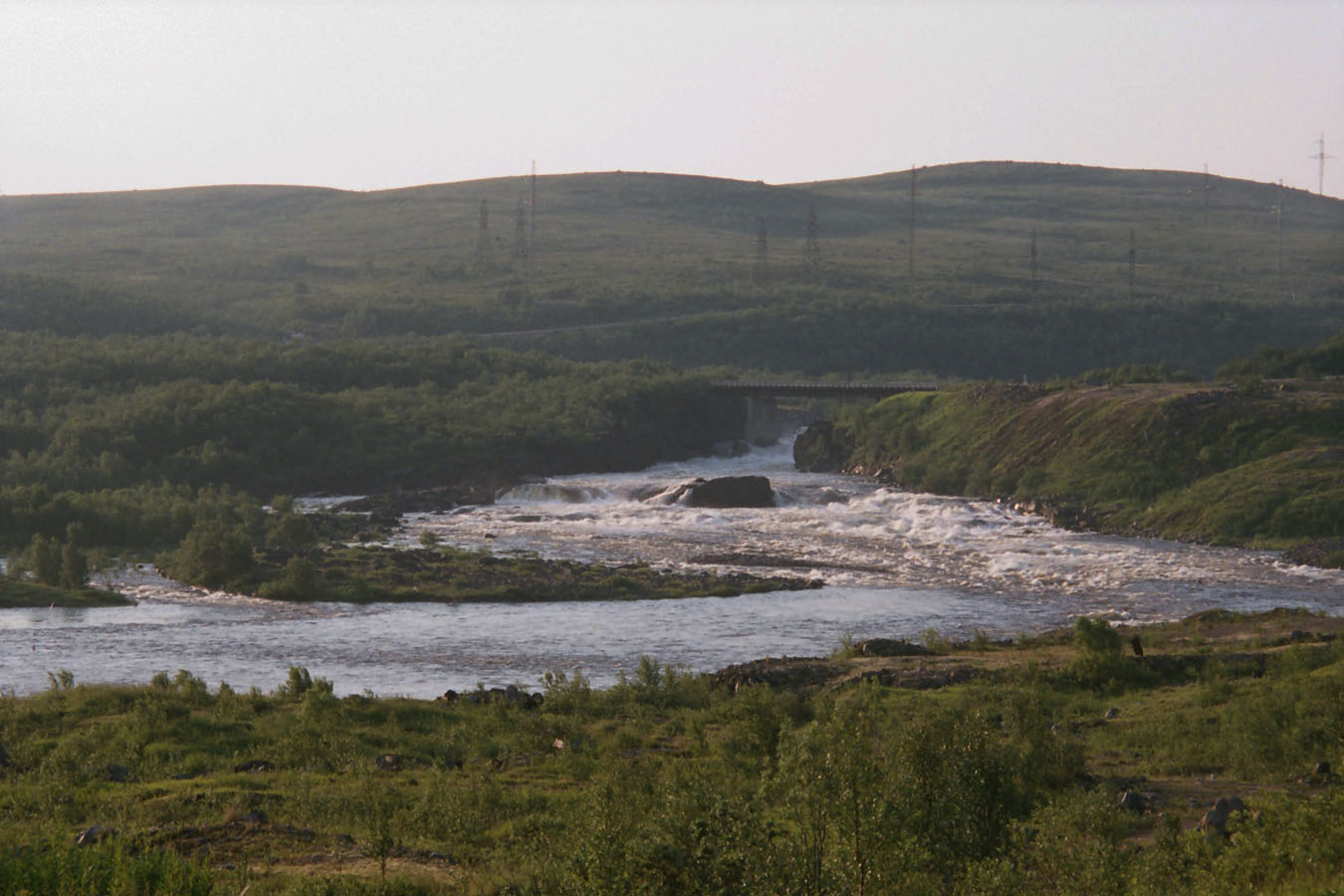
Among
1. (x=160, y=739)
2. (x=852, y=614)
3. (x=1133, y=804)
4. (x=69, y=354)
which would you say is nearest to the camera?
(x=1133, y=804)

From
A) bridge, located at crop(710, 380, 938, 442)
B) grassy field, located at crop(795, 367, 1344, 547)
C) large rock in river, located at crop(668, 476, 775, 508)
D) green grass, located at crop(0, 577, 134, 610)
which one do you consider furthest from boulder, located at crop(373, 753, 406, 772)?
bridge, located at crop(710, 380, 938, 442)

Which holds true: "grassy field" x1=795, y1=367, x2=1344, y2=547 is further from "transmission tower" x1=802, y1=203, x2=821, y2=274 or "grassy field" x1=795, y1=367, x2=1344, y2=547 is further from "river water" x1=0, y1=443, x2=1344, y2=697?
"transmission tower" x1=802, y1=203, x2=821, y2=274

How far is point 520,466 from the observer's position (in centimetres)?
6488

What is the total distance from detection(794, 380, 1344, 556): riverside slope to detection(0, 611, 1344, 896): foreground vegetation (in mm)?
18535

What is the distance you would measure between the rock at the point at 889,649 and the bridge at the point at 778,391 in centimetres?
4898

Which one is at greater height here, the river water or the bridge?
the bridge

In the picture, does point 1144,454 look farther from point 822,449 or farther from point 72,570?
point 72,570

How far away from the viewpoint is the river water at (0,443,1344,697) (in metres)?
28.8

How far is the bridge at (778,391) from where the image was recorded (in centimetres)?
7888

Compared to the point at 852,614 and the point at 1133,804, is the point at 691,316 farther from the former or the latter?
the point at 1133,804

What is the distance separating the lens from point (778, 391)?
262ft

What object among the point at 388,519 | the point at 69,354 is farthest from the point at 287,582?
the point at 69,354

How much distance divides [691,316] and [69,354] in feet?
194

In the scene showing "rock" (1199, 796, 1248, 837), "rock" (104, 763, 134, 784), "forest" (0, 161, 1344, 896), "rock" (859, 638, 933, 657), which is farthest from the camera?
"rock" (859, 638, 933, 657)
